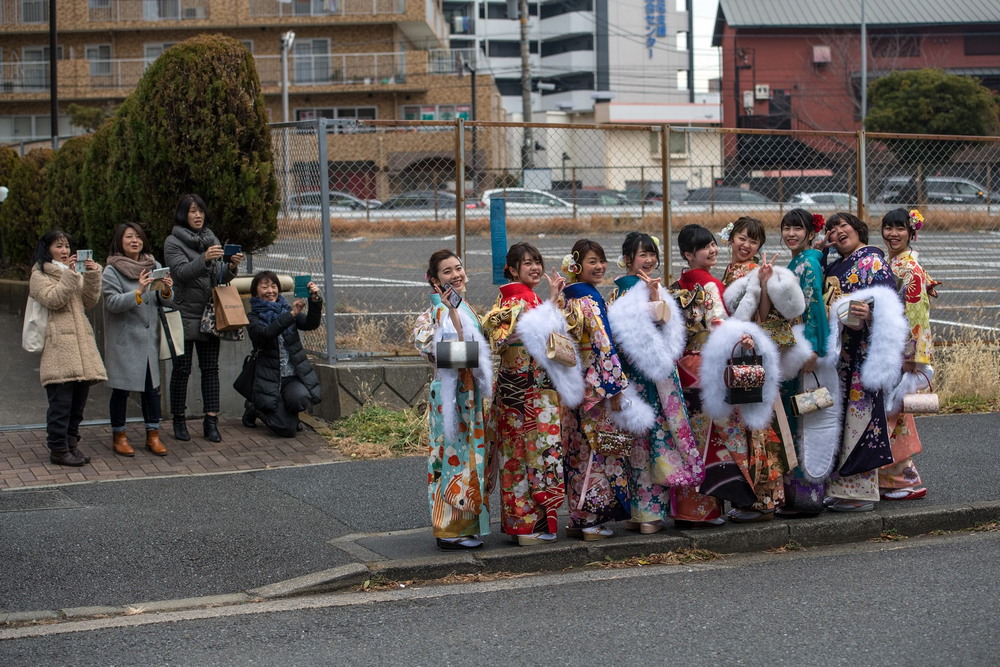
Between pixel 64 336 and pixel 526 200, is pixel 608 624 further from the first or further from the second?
pixel 526 200

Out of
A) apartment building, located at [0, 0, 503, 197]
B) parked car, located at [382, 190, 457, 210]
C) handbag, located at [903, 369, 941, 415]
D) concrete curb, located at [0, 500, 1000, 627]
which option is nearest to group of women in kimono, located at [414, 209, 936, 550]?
concrete curb, located at [0, 500, 1000, 627]

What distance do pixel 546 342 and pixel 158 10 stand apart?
133ft

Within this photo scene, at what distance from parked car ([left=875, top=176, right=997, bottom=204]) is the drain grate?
7.75 m

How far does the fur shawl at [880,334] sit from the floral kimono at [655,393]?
1005 mm

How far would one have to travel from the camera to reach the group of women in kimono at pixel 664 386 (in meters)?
5.97

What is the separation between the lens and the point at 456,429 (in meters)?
5.94

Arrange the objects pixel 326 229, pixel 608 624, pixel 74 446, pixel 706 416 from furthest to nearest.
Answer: pixel 326 229 → pixel 74 446 → pixel 706 416 → pixel 608 624

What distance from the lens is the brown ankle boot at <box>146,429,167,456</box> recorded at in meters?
8.31

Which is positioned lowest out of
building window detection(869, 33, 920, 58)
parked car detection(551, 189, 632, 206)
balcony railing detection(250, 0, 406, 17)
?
parked car detection(551, 189, 632, 206)

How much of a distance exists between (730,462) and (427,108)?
119 feet

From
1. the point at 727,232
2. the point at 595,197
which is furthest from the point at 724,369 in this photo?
the point at 595,197

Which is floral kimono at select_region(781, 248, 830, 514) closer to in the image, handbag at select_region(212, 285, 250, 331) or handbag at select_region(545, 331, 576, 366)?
handbag at select_region(545, 331, 576, 366)

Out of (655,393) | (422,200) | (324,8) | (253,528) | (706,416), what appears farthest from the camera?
(324,8)

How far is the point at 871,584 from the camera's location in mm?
5660
